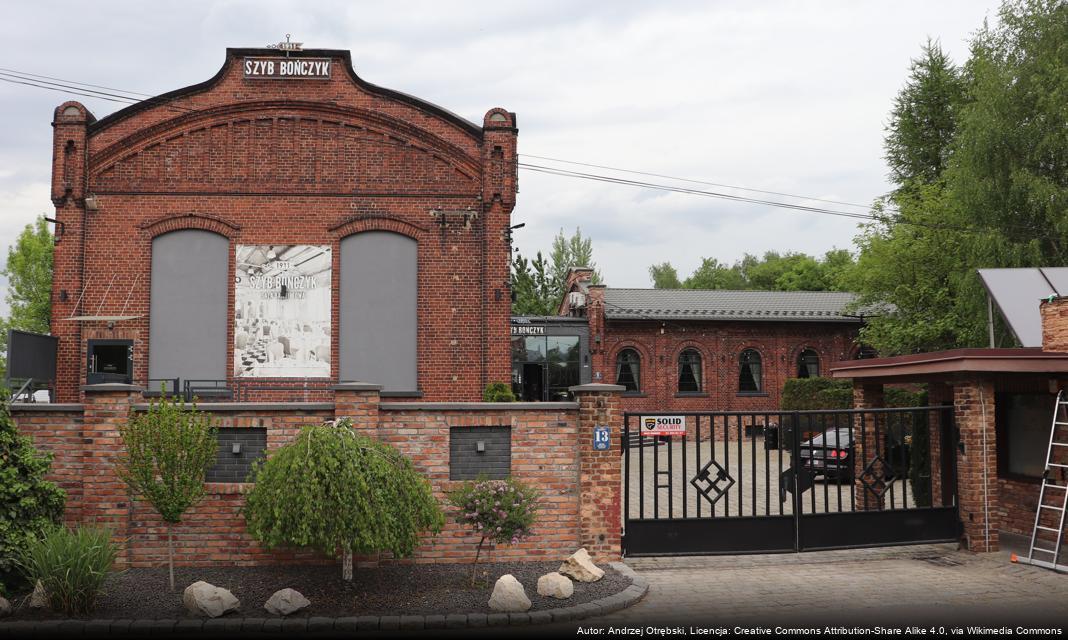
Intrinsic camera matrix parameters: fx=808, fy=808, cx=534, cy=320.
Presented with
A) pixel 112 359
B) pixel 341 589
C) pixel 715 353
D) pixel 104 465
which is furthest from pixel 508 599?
pixel 715 353

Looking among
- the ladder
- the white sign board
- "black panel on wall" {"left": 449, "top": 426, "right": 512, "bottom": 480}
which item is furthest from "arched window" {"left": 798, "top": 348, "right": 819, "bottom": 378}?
"black panel on wall" {"left": 449, "top": 426, "right": 512, "bottom": 480}

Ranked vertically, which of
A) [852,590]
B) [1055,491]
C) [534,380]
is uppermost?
[534,380]

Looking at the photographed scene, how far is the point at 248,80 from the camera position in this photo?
18.4 m

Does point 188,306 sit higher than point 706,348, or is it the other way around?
point 188,306

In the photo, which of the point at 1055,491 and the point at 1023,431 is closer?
the point at 1055,491

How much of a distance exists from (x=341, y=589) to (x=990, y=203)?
789 inches

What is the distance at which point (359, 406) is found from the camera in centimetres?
945

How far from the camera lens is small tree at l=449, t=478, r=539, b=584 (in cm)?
877

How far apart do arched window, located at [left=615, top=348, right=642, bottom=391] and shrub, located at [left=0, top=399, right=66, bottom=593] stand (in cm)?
2330

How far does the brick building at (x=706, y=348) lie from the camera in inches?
1195

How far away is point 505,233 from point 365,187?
11.0ft

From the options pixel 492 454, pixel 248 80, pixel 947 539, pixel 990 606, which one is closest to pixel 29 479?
pixel 492 454

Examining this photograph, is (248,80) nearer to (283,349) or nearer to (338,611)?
(283,349)

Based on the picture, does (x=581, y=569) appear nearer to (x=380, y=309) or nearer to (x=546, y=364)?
(x=380, y=309)
